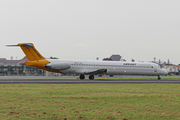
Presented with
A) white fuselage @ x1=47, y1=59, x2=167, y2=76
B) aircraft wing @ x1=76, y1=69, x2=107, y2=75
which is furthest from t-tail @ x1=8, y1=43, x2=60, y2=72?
aircraft wing @ x1=76, y1=69, x2=107, y2=75

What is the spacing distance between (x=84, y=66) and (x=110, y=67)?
5.11 m

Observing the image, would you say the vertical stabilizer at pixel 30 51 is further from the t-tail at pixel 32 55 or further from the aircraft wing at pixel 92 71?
the aircraft wing at pixel 92 71

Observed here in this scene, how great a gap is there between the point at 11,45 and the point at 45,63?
650cm

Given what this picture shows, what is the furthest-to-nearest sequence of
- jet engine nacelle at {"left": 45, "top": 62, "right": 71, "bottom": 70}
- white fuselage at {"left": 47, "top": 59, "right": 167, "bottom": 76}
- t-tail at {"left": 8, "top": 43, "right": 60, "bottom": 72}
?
white fuselage at {"left": 47, "top": 59, "right": 167, "bottom": 76}, jet engine nacelle at {"left": 45, "top": 62, "right": 71, "bottom": 70}, t-tail at {"left": 8, "top": 43, "right": 60, "bottom": 72}

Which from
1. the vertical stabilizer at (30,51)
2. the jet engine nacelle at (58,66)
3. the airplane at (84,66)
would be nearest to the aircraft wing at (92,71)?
the airplane at (84,66)

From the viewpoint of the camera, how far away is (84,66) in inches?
1789

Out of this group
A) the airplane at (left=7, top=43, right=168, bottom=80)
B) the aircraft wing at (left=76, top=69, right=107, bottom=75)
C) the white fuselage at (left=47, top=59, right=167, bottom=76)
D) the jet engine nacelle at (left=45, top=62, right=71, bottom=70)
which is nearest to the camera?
the airplane at (left=7, top=43, right=168, bottom=80)

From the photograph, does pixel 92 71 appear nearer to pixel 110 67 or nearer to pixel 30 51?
pixel 110 67

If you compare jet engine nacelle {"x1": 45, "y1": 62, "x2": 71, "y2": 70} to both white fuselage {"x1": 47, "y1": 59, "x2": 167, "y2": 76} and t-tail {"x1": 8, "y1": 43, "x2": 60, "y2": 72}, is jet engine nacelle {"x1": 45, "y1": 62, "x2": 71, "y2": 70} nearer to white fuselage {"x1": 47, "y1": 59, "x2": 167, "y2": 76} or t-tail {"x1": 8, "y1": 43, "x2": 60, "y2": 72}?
white fuselage {"x1": 47, "y1": 59, "x2": 167, "y2": 76}

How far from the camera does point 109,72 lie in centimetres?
4628

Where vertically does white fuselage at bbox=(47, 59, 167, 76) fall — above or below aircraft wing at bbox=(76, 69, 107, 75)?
above

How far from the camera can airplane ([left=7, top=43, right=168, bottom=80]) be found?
41.4 metres

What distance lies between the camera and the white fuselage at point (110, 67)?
44.6 m

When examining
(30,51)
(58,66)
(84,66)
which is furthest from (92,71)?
(30,51)
